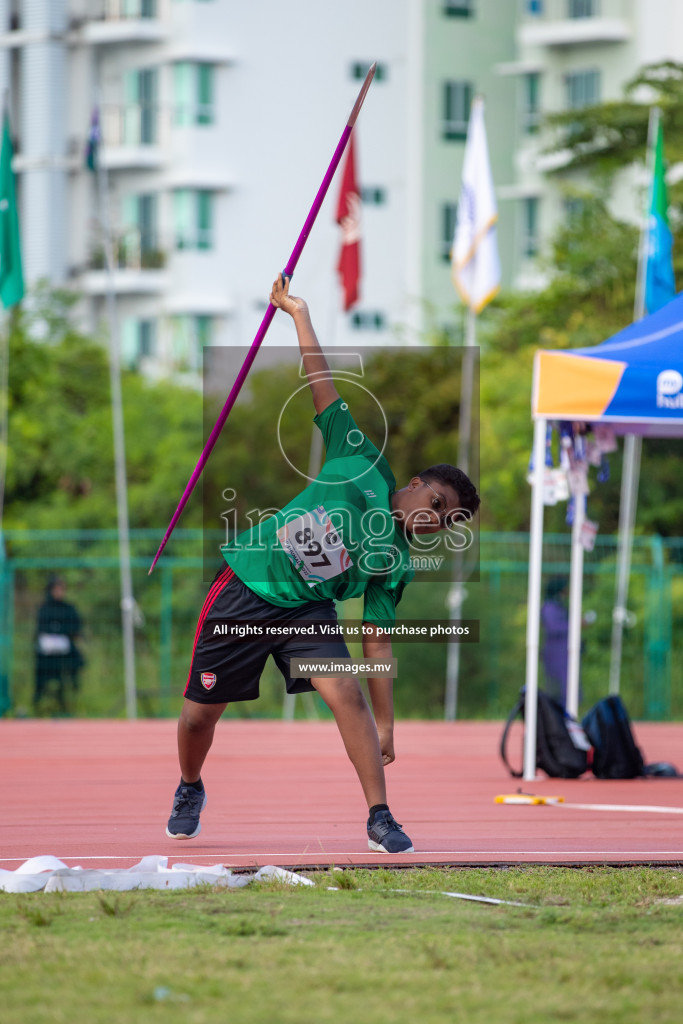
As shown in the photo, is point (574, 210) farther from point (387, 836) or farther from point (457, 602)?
point (387, 836)

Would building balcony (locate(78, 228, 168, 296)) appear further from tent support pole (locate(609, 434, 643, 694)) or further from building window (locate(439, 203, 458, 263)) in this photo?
tent support pole (locate(609, 434, 643, 694))

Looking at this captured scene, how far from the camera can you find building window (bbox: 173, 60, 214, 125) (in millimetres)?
40375

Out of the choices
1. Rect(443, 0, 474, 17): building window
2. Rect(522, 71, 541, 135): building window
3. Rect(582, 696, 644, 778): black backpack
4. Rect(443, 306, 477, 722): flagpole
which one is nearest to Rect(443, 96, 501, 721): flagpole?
Rect(443, 306, 477, 722): flagpole

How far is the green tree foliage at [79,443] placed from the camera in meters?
27.1

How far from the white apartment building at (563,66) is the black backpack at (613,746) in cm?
2745

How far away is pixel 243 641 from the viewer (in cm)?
626

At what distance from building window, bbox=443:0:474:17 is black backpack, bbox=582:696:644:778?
1372 inches

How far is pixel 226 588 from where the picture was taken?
6297 mm

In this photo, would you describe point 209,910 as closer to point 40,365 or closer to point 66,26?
point 40,365

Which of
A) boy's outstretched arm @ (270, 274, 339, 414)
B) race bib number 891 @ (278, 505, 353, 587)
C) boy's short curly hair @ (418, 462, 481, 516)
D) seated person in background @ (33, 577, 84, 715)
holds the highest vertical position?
boy's outstretched arm @ (270, 274, 339, 414)

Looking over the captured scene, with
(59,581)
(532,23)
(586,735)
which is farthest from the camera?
(532,23)

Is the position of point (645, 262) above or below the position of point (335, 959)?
above

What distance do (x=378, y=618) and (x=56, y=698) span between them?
13278mm

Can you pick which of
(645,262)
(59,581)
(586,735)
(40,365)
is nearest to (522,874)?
(586,735)
